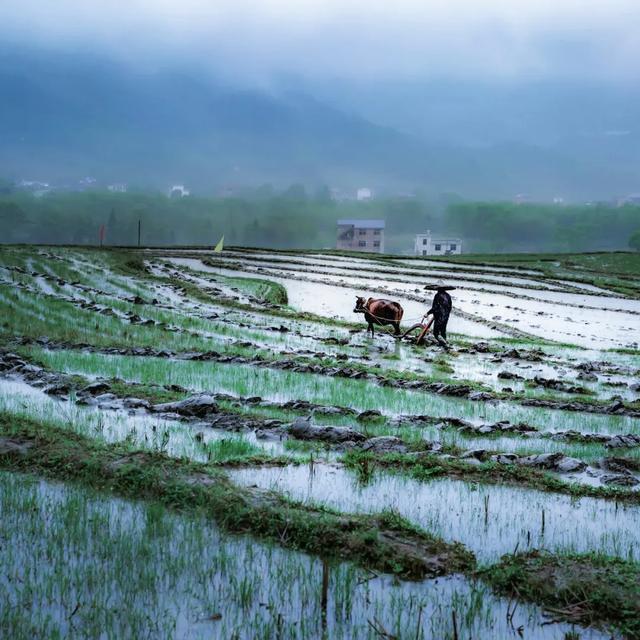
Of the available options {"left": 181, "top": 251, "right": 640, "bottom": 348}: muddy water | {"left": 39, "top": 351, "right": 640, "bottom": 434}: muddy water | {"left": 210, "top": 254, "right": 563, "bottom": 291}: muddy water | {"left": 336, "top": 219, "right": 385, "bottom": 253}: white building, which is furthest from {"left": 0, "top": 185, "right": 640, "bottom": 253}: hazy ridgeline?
{"left": 39, "top": 351, "right": 640, "bottom": 434}: muddy water

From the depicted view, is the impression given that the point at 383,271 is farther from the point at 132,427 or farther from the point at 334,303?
the point at 132,427

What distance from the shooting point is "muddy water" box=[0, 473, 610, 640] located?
3.29m

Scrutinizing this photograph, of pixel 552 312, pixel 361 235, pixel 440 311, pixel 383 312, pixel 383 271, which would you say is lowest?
pixel 552 312

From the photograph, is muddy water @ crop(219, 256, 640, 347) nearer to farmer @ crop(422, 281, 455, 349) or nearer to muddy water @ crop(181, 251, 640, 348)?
muddy water @ crop(181, 251, 640, 348)

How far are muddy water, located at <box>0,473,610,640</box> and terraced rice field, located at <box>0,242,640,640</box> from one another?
1 cm

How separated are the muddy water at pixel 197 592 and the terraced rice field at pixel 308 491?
0.04ft

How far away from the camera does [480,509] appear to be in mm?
4891

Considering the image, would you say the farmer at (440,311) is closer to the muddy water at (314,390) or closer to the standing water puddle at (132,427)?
the muddy water at (314,390)

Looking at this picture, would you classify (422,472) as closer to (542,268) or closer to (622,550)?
(622,550)

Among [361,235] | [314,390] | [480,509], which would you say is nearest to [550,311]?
[314,390]

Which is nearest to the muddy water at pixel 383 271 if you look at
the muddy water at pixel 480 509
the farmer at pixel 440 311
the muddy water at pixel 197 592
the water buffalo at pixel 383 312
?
the water buffalo at pixel 383 312

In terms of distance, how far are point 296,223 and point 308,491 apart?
9822 cm

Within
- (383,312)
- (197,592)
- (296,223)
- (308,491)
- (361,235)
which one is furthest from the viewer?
(296,223)

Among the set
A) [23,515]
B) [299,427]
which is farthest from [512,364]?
[23,515]
